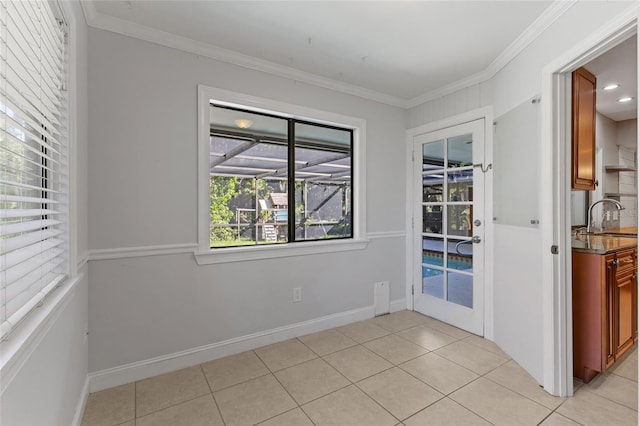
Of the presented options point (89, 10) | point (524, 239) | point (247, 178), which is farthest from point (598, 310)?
point (89, 10)

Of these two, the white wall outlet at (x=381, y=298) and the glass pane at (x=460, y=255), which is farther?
the white wall outlet at (x=381, y=298)

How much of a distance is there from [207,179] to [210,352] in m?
1.37

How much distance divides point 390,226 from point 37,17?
10.3 feet

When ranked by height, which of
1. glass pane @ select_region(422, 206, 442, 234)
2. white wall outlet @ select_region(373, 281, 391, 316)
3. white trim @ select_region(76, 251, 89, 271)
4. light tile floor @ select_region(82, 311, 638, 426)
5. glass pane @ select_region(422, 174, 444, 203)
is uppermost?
glass pane @ select_region(422, 174, 444, 203)

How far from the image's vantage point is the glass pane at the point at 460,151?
3.04 metres

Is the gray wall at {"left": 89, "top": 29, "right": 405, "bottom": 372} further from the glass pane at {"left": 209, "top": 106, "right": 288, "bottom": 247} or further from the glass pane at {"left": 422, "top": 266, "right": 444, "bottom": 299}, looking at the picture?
the glass pane at {"left": 422, "top": 266, "right": 444, "bottom": 299}

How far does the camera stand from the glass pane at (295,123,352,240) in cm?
304

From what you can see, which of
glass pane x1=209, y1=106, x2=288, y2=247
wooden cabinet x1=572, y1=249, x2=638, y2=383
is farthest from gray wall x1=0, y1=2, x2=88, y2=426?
wooden cabinet x1=572, y1=249, x2=638, y2=383

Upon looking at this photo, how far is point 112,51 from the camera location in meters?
2.09

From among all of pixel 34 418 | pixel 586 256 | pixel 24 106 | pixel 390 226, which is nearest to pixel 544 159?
pixel 586 256

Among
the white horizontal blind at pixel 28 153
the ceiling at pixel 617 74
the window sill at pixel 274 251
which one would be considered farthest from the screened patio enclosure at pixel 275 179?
the ceiling at pixel 617 74

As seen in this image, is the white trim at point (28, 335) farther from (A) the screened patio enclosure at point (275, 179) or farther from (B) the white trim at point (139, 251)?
(A) the screened patio enclosure at point (275, 179)

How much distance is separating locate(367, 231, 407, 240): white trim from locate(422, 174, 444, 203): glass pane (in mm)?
474

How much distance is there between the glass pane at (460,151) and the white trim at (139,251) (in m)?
2.58
